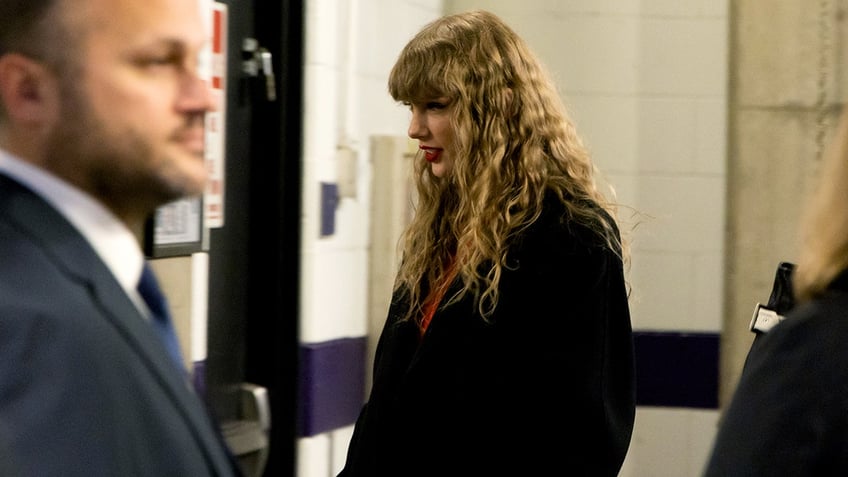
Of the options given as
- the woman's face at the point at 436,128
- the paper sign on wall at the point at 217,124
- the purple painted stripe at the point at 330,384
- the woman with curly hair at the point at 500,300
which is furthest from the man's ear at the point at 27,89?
the purple painted stripe at the point at 330,384

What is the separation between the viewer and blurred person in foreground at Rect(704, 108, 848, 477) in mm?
1189

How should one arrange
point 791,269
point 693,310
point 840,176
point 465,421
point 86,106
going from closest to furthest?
point 86,106 < point 840,176 < point 465,421 < point 791,269 < point 693,310

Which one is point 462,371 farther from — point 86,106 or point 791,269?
point 86,106

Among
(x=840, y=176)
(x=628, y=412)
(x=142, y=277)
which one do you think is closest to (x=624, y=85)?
(x=628, y=412)

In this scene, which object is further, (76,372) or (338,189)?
(338,189)

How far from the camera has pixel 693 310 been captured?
14.5ft

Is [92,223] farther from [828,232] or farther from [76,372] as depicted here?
[828,232]

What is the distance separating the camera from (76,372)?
0.90 m

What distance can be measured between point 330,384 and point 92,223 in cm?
279

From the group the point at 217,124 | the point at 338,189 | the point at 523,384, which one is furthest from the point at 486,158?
the point at 338,189

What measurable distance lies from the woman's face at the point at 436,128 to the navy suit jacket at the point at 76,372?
1236mm

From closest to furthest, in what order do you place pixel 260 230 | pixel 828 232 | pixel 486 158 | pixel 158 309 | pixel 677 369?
1. pixel 158 309
2. pixel 828 232
3. pixel 486 158
4. pixel 260 230
5. pixel 677 369

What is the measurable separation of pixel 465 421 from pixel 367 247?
202 cm

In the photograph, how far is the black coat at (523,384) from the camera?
1.98 metres
